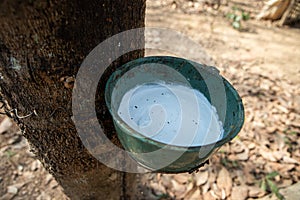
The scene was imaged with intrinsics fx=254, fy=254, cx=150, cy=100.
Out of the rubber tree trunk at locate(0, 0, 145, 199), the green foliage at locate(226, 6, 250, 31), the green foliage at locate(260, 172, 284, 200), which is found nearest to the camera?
the rubber tree trunk at locate(0, 0, 145, 199)

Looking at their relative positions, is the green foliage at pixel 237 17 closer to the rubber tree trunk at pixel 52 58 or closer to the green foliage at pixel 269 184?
the green foliage at pixel 269 184

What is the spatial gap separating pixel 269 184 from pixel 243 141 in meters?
0.40

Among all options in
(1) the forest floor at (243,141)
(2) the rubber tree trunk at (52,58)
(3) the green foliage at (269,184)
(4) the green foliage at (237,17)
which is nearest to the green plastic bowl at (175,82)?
(2) the rubber tree trunk at (52,58)

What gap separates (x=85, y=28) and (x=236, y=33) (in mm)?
3113

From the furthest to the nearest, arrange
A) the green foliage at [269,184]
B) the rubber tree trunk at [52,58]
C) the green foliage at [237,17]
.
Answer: the green foliage at [237,17], the green foliage at [269,184], the rubber tree trunk at [52,58]

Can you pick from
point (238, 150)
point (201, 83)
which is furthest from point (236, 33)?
point (201, 83)

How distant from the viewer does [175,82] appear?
1.06 meters

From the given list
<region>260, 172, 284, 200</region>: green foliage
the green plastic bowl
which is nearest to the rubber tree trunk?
the green plastic bowl

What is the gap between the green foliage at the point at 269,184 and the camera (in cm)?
184

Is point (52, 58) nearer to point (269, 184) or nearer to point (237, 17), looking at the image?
point (269, 184)

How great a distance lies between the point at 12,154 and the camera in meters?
1.96

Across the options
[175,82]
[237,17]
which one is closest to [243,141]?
[175,82]

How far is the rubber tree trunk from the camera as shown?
28.9 inches

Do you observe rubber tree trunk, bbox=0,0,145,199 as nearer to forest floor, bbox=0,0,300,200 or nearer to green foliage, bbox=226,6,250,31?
forest floor, bbox=0,0,300,200
